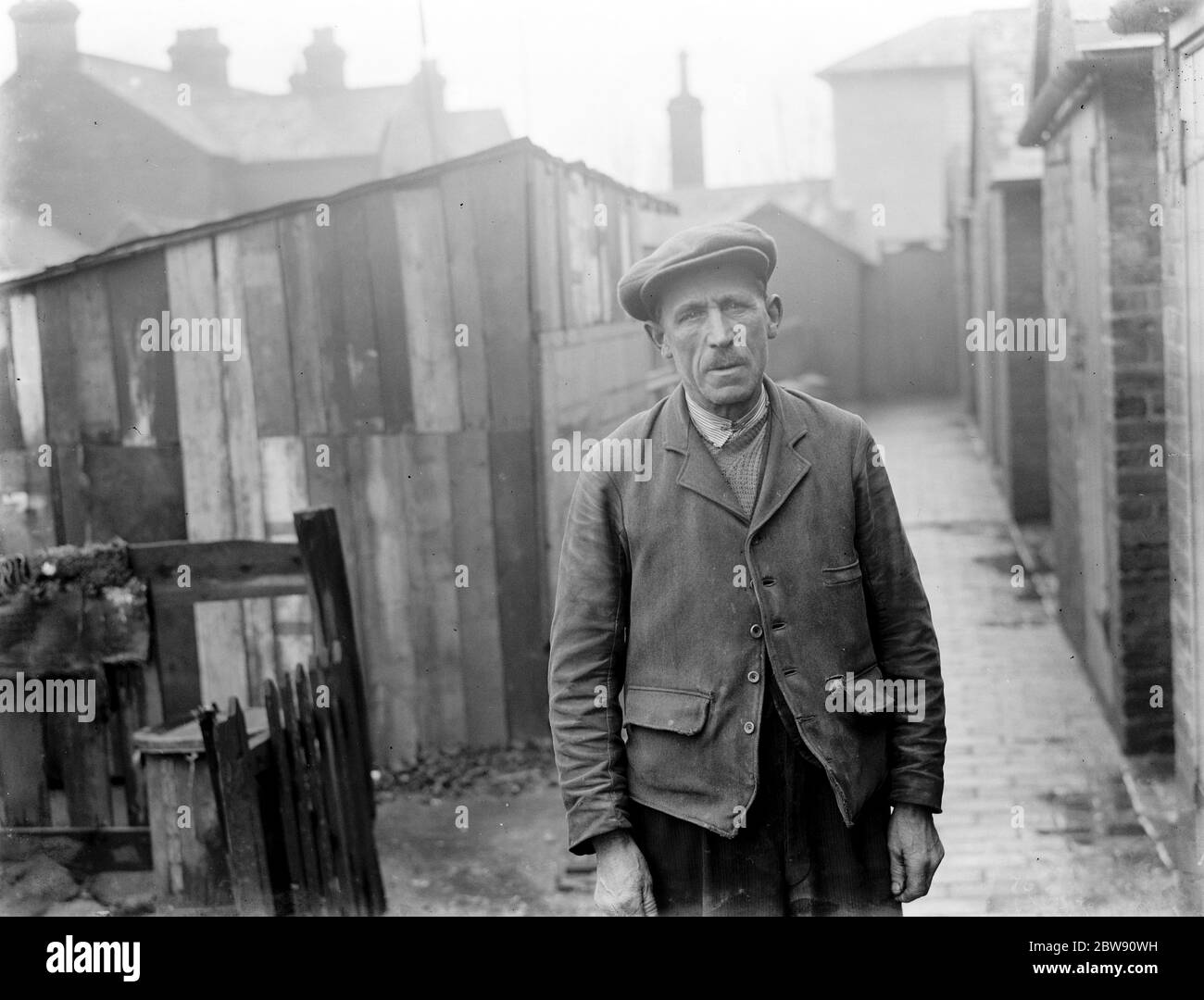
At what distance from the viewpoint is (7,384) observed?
269 inches

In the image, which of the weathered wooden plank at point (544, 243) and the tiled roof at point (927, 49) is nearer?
the weathered wooden plank at point (544, 243)

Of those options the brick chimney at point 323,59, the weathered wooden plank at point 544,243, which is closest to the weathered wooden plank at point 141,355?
the brick chimney at point 323,59

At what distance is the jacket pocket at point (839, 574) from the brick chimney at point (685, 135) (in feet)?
9.95

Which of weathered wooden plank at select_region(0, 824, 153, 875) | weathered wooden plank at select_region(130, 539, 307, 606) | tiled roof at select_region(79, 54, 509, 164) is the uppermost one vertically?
Answer: tiled roof at select_region(79, 54, 509, 164)

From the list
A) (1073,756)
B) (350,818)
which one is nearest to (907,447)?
(1073,756)

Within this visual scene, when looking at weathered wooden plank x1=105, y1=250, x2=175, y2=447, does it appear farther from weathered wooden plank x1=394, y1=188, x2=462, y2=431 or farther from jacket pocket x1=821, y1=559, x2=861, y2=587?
jacket pocket x1=821, y1=559, x2=861, y2=587

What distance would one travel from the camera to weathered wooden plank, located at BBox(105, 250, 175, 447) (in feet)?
22.3

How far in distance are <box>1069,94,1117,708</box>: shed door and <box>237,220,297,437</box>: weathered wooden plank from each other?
3.92 metres

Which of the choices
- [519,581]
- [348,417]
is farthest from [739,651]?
[348,417]

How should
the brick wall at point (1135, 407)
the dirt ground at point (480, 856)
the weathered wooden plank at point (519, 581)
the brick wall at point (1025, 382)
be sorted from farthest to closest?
the brick wall at point (1025, 382) → the weathered wooden plank at point (519, 581) → the brick wall at point (1135, 407) → the dirt ground at point (480, 856)

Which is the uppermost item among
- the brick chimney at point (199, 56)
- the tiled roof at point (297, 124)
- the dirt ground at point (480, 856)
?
the tiled roof at point (297, 124)

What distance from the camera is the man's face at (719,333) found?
122 inches

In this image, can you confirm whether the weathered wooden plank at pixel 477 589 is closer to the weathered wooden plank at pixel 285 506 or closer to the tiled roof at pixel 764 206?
the weathered wooden plank at pixel 285 506

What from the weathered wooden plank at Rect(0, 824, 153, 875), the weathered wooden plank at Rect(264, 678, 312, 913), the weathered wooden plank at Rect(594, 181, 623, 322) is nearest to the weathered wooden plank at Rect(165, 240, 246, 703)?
the weathered wooden plank at Rect(0, 824, 153, 875)
